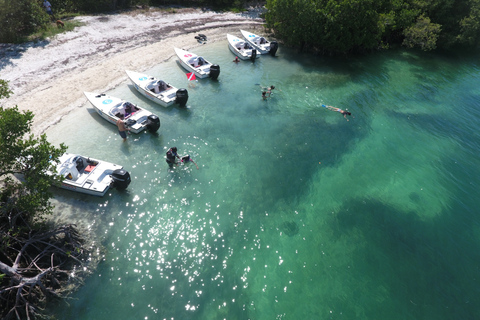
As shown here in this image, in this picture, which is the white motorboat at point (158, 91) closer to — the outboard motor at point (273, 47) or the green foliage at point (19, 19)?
the green foliage at point (19, 19)

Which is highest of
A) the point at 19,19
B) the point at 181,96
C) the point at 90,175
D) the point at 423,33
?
the point at 423,33

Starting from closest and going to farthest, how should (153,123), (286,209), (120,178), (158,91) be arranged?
(120,178) → (286,209) → (153,123) → (158,91)

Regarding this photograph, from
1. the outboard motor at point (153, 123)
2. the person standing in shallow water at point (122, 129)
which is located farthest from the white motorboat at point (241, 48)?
the person standing in shallow water at point (122, 129)

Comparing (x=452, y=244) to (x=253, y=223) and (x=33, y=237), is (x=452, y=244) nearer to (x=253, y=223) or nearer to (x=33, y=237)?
(x=253, y=223)

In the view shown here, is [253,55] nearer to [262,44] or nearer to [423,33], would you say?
[262,44]

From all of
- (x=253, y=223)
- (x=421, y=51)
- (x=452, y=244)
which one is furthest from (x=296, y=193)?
(x=421, y=51)

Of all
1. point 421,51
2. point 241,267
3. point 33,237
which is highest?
point 421,51

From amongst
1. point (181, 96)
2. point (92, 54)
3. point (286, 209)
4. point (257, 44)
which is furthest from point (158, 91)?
point (257, 44)
